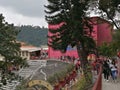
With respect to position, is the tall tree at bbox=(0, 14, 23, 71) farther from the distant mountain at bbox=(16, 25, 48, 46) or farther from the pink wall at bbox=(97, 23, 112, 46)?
the distant mountain at bbox=(16, 25, 48, 46)

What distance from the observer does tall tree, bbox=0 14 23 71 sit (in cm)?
1240

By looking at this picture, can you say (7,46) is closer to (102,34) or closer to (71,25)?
(71,25)

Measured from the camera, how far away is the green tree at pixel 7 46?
488 inches

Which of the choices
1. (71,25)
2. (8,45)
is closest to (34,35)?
(71,25)

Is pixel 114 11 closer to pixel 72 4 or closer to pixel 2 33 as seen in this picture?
pixel 2 33

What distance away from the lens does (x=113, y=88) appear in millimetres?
21000

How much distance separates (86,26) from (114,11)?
22.8m

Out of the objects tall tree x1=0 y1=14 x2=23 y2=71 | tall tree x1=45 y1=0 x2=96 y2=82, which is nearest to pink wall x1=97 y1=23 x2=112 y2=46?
tall tree x1=45 y1=0 x2=96 y2=82

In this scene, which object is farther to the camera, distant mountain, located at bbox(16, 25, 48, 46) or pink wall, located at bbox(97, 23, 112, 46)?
distant mountain, located at bbox(16, 25, 48, 46)

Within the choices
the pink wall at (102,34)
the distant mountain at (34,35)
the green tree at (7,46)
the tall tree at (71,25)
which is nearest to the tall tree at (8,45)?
the green tree at (7,46)

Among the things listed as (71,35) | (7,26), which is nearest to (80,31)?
(71,35)

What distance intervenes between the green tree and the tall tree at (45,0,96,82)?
34650mm

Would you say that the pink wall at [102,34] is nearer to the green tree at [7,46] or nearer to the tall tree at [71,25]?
the tall tree at [71,25]

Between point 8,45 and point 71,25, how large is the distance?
38.1 metres
